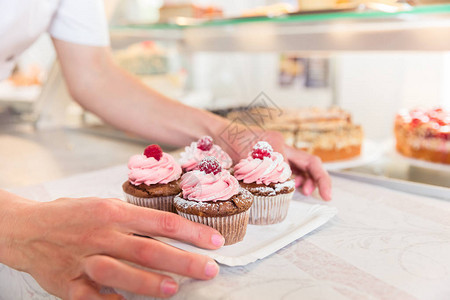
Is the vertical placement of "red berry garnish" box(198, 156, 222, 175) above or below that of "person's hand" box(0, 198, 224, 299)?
above

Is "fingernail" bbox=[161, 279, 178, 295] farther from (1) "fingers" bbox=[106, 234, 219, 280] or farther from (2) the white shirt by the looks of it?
(2) the white shirt

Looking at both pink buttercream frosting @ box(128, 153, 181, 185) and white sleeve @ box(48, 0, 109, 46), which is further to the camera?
white sleeve @ box(48, 0, 109, 46)

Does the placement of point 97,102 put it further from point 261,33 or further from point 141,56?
point 141,56

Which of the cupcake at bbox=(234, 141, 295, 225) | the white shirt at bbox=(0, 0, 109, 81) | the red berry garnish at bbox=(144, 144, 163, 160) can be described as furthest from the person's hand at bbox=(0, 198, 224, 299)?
the white shirt at bbox=(0, 0, 109, 81)

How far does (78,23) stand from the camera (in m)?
1.38

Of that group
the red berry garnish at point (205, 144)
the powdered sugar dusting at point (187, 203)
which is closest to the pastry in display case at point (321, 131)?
the red berry garnish at point (205, 144)

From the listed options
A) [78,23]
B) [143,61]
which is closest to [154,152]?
[78,23]

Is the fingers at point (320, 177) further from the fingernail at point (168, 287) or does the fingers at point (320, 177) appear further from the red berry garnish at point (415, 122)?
the red berry garnish at point (415, 122)

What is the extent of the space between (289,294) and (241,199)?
0.94 feet

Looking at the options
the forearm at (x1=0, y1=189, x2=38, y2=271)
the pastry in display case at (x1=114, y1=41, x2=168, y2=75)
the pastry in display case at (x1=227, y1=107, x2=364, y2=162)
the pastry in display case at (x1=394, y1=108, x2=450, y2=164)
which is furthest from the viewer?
the pastry in display case at (x1=114, y1=41, x2=168, y2=75)

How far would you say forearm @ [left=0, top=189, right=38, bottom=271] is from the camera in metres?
0.72

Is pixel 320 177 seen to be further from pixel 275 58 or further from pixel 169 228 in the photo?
pixel 275 58

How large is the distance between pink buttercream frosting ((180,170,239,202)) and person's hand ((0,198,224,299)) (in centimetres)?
13

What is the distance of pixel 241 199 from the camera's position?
0.88 meters
